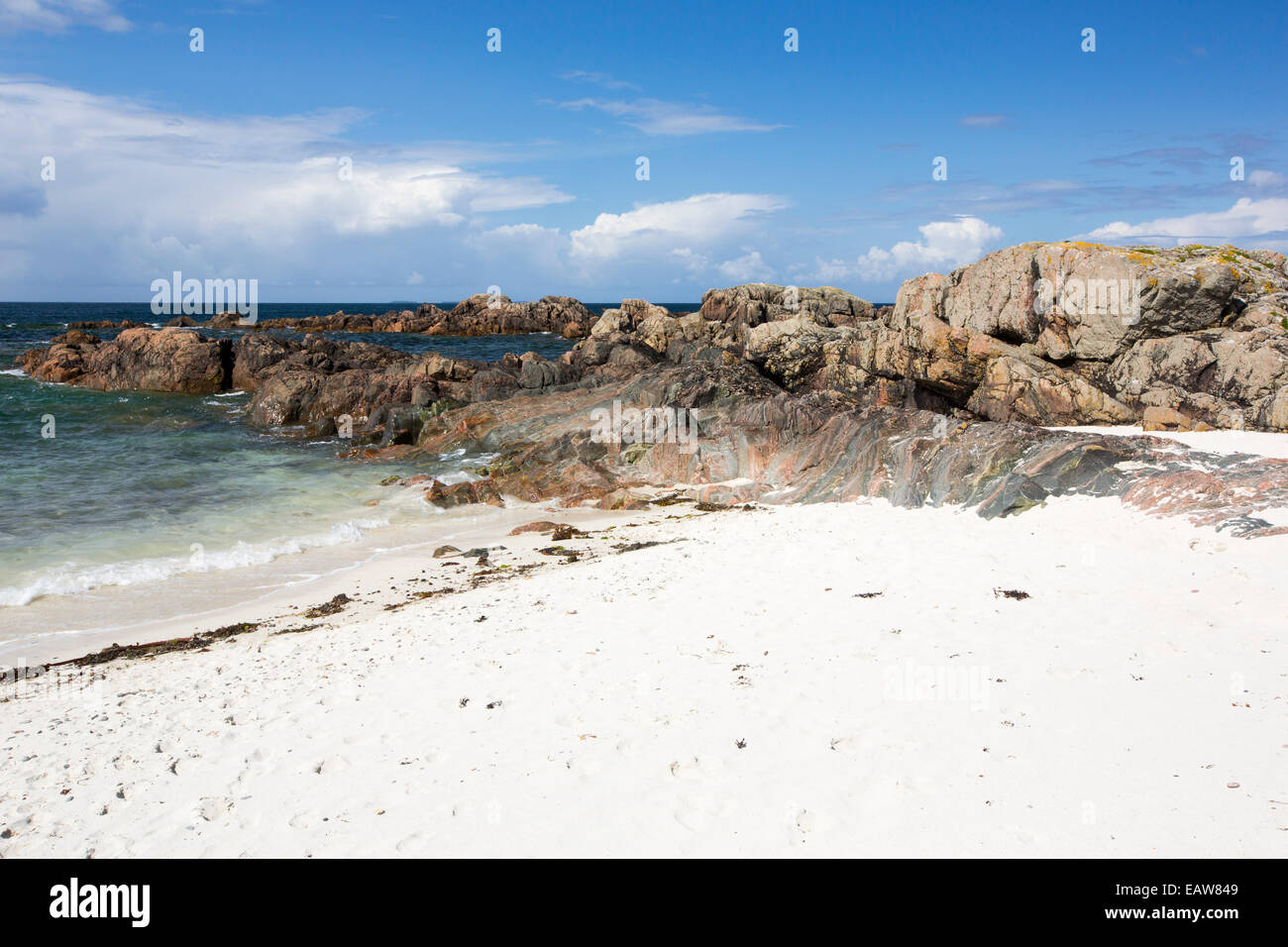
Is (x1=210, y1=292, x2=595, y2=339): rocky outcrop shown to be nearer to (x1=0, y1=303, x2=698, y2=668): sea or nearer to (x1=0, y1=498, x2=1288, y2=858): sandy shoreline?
→ (x1=0, y1=303, x2=698, y2=668): sea

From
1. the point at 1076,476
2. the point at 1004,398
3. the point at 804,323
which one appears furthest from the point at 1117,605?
the point at 804,323

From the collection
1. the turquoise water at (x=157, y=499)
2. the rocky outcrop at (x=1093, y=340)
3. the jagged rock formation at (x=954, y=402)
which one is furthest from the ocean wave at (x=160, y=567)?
the rocky outcrop at (x=1093, y=340)

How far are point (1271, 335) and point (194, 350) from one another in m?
44.1

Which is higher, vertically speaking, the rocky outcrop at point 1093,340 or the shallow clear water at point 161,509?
the rocky outcrop at point 1093,340

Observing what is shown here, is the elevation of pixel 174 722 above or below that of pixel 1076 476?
below

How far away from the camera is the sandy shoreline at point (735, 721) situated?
5.38 metres

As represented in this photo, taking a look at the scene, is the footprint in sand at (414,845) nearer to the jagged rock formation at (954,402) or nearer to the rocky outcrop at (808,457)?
the rocky outcrop at (808,457)

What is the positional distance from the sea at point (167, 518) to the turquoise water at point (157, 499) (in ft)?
0.17

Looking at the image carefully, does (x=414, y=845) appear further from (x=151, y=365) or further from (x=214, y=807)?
(x=151, y=365)

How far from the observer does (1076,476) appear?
42.2 ft

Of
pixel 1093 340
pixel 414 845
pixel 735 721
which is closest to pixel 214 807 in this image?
pixel 414 845

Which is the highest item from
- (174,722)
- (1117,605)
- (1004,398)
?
(1004,398)

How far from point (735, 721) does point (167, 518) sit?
16611 mm
